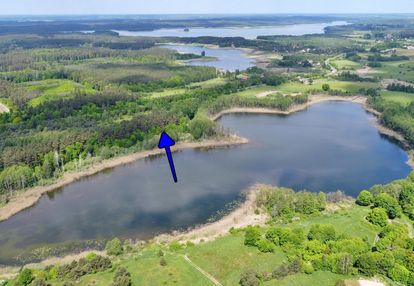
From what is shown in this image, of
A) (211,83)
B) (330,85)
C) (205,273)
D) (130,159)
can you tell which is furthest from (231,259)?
(330,85)

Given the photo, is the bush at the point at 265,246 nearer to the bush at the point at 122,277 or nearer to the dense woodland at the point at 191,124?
the dense woodland at the point at 191,124

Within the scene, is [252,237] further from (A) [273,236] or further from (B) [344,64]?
(B) [344,64]

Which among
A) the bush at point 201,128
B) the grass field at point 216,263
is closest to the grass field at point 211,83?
the bush at point 201,128

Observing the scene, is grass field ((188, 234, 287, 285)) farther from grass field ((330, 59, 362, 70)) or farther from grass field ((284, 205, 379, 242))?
grass field ((330, 59, 362, 70))

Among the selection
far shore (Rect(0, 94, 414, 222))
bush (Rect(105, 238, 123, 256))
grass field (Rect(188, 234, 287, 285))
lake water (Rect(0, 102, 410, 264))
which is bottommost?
lake water (Rect(0, 102, 410, 264))

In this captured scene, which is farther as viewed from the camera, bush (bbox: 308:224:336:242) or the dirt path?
bush (bbox: 308:224:336:242)

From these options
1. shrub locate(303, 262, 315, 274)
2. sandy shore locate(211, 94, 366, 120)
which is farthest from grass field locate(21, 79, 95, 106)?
shrub locate(303, 262, 315, 274)
